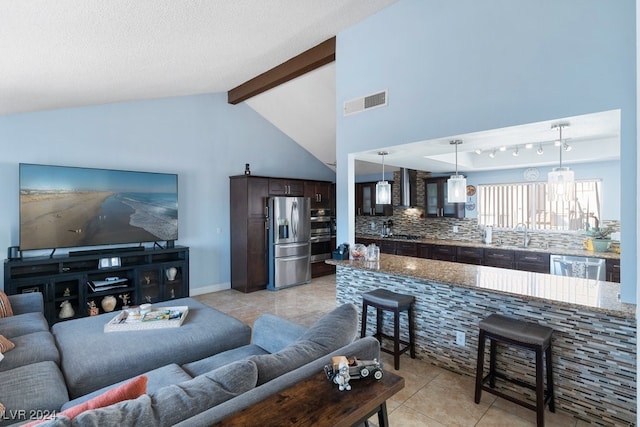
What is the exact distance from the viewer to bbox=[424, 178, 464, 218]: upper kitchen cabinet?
6.23m

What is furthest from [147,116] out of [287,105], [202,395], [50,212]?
[202,395]

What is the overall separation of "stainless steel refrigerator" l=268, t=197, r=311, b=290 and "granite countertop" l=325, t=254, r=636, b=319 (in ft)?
7.98

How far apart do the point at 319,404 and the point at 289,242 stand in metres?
4.87

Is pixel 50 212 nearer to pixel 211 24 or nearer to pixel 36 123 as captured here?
pixel 36 123

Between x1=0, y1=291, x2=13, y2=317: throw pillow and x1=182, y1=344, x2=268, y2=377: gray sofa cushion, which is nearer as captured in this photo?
x1=182, y1=344, x2=268, y2=377: gray sofa cushion

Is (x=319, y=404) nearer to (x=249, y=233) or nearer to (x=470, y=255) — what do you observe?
(x=249, y=233)

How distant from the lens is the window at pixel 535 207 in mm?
4863

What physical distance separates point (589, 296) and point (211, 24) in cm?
377

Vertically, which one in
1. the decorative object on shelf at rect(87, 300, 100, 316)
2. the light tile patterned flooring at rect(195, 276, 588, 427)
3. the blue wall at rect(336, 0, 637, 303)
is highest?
the blue wall at rect(336, 0, 637, 303)

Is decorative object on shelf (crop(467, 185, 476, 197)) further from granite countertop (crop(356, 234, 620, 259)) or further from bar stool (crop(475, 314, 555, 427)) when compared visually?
bar stool (crop(475, 314, 555, 427))

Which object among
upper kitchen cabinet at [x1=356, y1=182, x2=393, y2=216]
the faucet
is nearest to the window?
the faucet

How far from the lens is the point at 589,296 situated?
2.33 m

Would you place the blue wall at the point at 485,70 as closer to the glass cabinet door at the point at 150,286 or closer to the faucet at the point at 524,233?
the glass cabinet door at the point at 150,286

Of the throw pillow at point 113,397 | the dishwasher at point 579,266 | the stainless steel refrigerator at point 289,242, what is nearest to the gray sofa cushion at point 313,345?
the throw pillow at point 113,397
